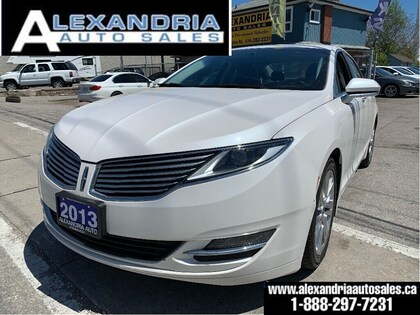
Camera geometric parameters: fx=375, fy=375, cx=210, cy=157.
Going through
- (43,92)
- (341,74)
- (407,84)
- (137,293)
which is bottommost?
(43,92)

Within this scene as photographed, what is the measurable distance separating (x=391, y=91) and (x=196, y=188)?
17573 millimetres

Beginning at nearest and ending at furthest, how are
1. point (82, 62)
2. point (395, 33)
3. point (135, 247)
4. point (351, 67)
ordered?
point (135, 247)
point (351, 67)
point (82, 62)
point (395, 33)

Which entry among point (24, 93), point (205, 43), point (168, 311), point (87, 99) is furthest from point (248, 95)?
point (24, 93)

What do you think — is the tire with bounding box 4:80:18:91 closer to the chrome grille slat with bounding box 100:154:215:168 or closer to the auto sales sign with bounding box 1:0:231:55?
the auto sales sign with bounding box 1:0:231:55

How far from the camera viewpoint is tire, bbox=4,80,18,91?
22188mm

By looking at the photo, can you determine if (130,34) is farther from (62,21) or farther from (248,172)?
(248,172)

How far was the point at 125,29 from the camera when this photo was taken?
1024cm

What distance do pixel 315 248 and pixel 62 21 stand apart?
9.69 m

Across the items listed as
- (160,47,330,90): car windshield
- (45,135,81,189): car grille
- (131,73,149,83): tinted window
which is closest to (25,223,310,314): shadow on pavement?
(45,135,81,189): car grille

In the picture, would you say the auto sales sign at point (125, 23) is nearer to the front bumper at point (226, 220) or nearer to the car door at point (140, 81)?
the car door at point (140, 81)

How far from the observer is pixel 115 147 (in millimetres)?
2041

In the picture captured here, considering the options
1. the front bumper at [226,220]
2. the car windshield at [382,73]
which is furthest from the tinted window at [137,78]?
the front bumper at [226,220]

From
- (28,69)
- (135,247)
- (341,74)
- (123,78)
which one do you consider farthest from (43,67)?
(135,247)

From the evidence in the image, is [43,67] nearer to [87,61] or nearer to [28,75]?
[28,75]
